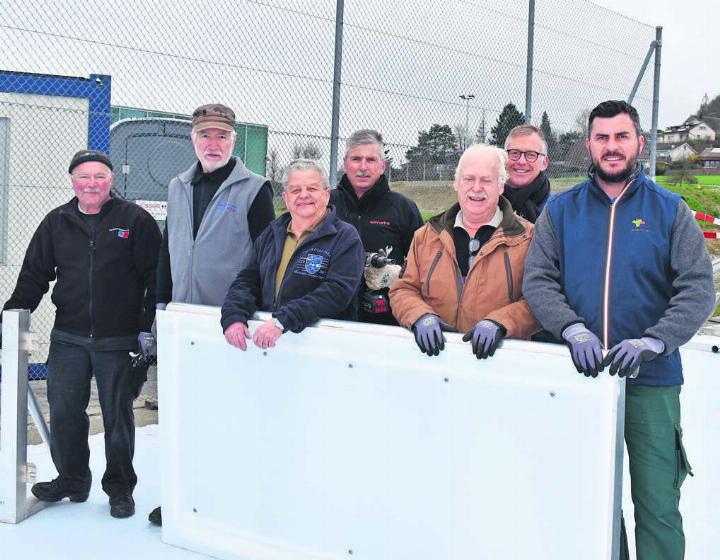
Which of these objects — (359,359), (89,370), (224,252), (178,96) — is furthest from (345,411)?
(178,96)

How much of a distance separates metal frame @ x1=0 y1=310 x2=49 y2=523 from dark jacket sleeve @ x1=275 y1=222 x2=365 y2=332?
1217mm

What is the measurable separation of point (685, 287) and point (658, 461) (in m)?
0.52

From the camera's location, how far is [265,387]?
2.68 metres

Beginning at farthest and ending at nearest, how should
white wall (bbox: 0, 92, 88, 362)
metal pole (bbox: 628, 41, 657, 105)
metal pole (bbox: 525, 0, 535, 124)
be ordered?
1. metal pole (bbox: 628, 41, 657, 105)
2. metal pole (bbox: 525, 0, 535, 124)
3. white wall (bbox: 0, 92, 88, 362)

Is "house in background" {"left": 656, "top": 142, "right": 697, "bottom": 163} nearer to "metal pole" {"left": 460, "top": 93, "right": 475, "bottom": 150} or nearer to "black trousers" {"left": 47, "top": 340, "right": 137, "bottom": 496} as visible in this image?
"metal pole" {"left": 460, "top": 93, "right": 475, "bottom": 150}

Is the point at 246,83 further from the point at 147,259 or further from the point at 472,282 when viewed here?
the point at 472,282

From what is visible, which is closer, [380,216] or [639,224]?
[639,224]

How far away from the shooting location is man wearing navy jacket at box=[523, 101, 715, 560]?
87.1 inches

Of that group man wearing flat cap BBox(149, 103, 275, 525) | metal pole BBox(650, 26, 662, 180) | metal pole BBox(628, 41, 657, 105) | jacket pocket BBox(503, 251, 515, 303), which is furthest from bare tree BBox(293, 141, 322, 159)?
metal pole BBox(650, 26, 662, 180)

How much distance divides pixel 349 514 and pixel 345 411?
34 cm

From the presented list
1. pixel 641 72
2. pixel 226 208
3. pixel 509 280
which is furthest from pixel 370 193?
pixel 641 72

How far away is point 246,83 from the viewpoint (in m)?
4.66

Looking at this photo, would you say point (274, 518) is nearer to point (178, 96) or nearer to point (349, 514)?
point (349, 514)

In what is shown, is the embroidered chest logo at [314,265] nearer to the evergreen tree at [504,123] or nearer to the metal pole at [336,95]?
the metal pole at [336,95]
